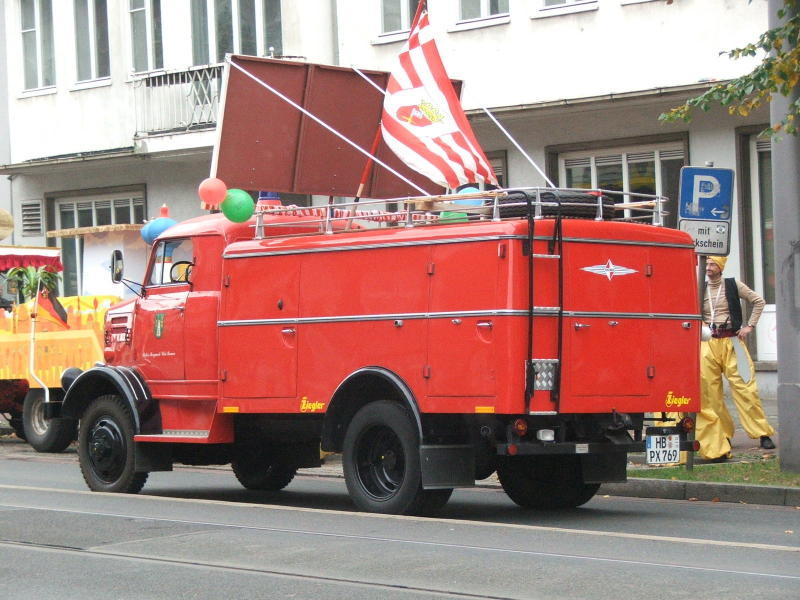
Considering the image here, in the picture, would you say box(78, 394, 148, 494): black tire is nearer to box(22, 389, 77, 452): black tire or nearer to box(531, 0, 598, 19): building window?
box(22, 389, 77, 452): black tire

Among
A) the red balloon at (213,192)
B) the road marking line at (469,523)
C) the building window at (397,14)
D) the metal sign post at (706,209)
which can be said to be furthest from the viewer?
the building window at (397,14)

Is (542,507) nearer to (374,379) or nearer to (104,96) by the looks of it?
(374,379)

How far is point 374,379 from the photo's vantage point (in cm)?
1210

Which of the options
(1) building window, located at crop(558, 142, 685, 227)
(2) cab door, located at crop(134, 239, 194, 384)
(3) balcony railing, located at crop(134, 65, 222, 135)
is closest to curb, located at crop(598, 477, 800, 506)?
(2) cab door, located at crop(134, 239, 194, 384)

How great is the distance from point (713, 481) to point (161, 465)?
493 centimetres

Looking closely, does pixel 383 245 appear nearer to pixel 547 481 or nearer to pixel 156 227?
pixel 547 481

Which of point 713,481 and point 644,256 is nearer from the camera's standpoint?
point 644,256

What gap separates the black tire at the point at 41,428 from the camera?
66.7ft

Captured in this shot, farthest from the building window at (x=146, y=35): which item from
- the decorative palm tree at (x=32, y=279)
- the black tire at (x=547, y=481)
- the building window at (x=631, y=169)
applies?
the black tire at (x=547, y=481)

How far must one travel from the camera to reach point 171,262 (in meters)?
14.2

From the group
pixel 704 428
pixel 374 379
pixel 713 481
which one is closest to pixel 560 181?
pixel 704 428

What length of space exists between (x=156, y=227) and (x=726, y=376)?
6023mm

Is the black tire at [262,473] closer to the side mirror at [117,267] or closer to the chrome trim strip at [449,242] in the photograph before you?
the side mirror at [117,267]

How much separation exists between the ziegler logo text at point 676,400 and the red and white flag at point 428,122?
2.73 m
